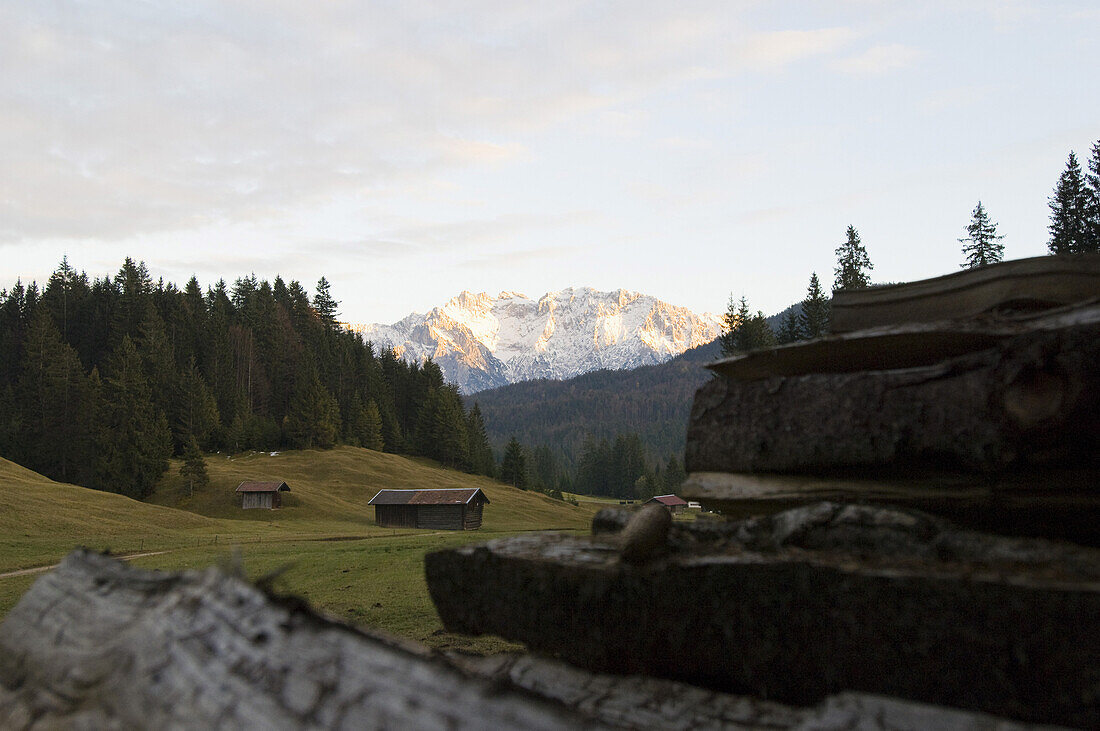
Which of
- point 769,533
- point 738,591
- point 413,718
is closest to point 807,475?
point 769,533

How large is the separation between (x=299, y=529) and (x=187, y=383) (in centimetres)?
4849

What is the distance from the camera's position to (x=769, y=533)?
296cm

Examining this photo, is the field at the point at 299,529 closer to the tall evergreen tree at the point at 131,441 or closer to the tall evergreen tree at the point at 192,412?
the tall evergreen tree at the point at 131,441

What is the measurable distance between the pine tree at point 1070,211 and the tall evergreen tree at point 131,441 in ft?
249

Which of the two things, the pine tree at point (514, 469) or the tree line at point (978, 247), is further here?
the pine tree at point (514, 469)

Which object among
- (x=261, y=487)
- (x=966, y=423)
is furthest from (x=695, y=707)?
(x=261, y=487)

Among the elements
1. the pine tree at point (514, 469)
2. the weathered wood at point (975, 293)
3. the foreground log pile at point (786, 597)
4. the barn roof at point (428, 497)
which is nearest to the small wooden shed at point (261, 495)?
the barn roof at point (428, 497)

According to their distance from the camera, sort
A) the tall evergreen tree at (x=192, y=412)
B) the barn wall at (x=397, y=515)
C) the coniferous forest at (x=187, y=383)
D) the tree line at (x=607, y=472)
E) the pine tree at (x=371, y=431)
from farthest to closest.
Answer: the tree line at (x=607, y=472)
the pine tree at (x=371, y=431)
the tall evergreen tree at (x=192, y=412)
the coniferous forest at (x=187, y=383)
the barn wall at (x=397, y=515)

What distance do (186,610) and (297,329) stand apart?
128 meters

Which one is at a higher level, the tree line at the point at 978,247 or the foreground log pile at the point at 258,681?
the tree line at the point at 978,247

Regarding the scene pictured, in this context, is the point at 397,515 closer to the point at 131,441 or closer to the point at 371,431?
the point at 131,441

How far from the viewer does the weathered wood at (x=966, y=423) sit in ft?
8.65

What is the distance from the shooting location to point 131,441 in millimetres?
64750

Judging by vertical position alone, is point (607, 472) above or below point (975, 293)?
below
